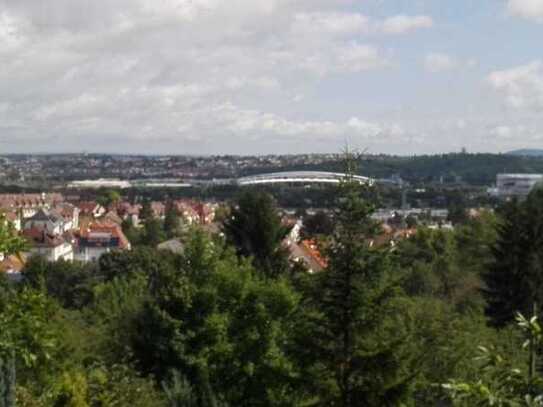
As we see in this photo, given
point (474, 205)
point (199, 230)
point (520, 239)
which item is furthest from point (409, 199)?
point (199, 230)

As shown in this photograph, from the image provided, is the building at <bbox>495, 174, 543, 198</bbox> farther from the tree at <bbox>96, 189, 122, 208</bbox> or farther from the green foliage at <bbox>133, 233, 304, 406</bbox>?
the green foliage at <bbox>133, 233, 304, 406</bbox>

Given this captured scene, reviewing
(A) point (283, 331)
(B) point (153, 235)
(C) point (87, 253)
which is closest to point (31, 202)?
(C) point (87, 253)

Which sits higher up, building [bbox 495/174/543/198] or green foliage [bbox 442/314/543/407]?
green foliage [bbox 442/314/543/407]

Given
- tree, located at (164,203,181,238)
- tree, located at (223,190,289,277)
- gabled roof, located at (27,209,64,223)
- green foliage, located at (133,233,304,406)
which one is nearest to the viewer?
green foliage, located at (133,233,304,406)

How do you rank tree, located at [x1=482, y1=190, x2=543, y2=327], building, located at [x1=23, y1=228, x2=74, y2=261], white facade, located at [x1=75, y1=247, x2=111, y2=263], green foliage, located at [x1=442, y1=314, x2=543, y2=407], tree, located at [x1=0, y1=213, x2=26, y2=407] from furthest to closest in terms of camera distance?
white facade, located at [x1=75, y1=247, x2=111, y2=263], building, located at [x1=23, y1=228, x2=74, y2=261], tree, located at [x1=482, y1=190, x2=543, y2=327], tree, located at [x1=0, y1=213, x2=26, y2=407], green foliage, located at [x1=442, y1=314, x2=543, y2=407]

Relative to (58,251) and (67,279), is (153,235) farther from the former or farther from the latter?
(67,279)

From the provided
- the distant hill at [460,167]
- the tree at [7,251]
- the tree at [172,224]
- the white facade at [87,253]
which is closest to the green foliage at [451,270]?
the tree at [7,251]

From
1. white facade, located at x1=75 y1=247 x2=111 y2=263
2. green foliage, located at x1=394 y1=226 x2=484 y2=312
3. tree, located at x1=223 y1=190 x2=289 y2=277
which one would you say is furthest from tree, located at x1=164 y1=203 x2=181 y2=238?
tree, located at x1=223 y1=190 x2=289 y2=277
